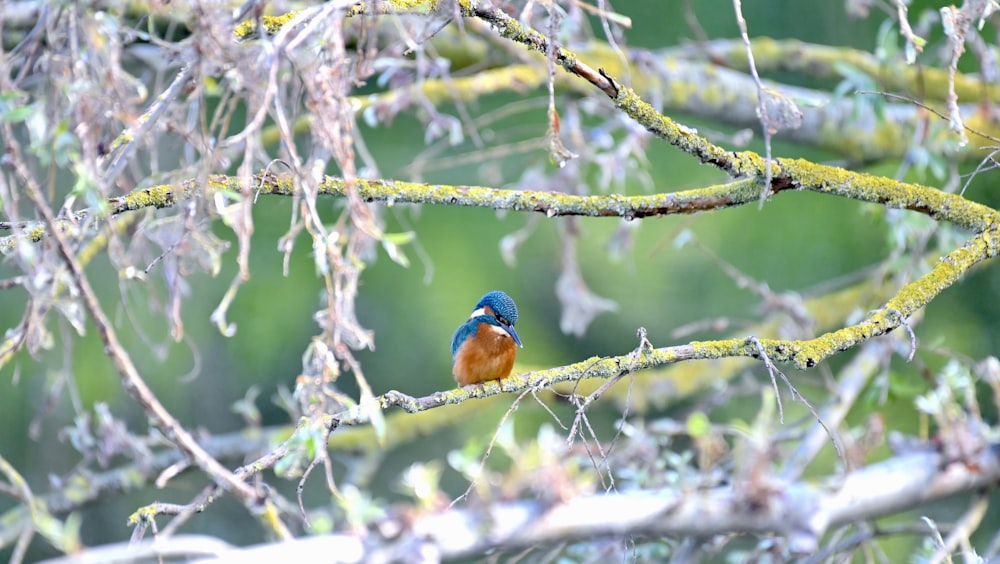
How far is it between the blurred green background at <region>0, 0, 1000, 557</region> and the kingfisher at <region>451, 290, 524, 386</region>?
1.95 m

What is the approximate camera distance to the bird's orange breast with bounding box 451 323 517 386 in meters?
2.88

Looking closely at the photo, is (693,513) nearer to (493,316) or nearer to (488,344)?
(488,344)

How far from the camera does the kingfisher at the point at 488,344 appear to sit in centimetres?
289

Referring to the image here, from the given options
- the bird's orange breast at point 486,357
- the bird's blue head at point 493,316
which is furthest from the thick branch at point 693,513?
the bird's blue head at point 493,316

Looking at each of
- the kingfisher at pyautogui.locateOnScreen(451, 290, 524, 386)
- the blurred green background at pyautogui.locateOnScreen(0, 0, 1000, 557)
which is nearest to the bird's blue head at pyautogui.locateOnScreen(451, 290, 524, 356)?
the kingfisher at pyautogui.locateOnScreen(451, 290, 524, 386)

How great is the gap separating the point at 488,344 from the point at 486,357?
5 centimetres

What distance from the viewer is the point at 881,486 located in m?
3.06

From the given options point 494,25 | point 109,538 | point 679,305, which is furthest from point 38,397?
point 494,25

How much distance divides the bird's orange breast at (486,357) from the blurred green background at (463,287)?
2.11m

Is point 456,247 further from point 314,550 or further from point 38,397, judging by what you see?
point 314,550

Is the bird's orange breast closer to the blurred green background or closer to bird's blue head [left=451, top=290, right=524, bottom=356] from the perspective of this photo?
bird's blue head [left=451, top=290, right=524, bottom=356]

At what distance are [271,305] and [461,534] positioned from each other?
406cm

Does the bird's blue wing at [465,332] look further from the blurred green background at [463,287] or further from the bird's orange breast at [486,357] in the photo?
the blurred green background at [463,287]

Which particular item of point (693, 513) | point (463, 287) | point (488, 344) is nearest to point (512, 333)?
point (488, 344)
